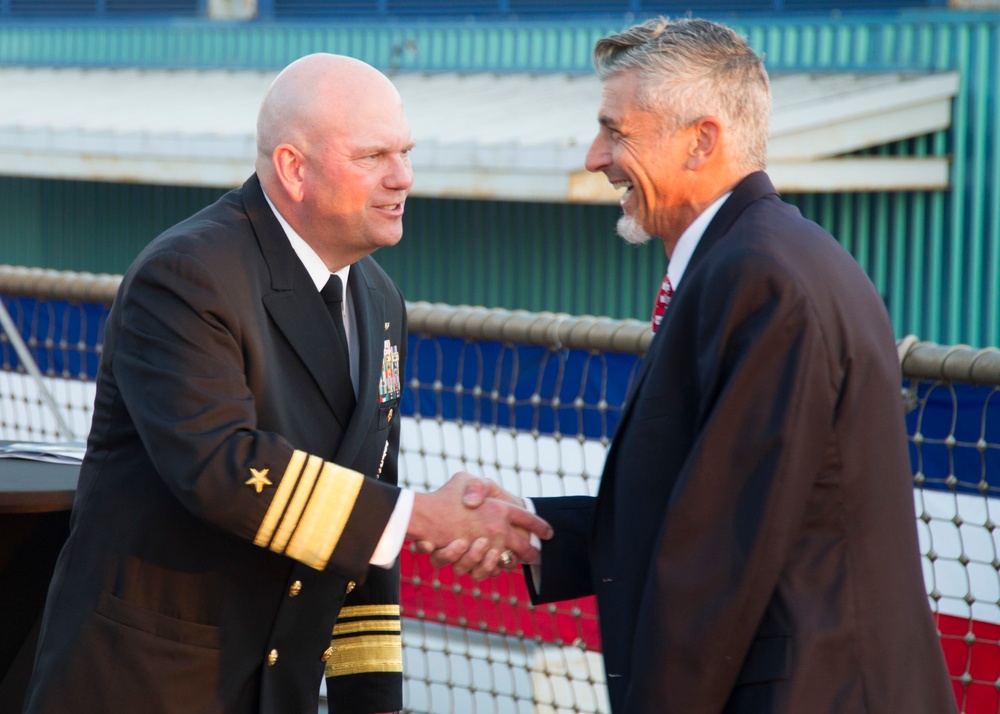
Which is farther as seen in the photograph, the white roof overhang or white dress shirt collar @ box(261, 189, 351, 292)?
the white roof overhang

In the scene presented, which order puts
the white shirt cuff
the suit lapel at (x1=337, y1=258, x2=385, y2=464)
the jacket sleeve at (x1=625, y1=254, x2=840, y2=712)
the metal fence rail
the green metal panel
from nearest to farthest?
the jacket sleeve at (x1=625, y1=254, x2=840, y2=712), the white shirt cuff, the suit lapel at (x1=337, y1=258, x2=385, y2=464), the metal fence rail, the green metal panel

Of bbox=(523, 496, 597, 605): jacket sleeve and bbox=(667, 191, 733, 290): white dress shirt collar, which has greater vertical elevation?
bbox=(667, 191, 733, 290): white dress shirt collar

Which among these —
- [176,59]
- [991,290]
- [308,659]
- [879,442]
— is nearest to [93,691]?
[308,659]

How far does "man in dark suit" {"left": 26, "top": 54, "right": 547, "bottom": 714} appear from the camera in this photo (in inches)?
94.9

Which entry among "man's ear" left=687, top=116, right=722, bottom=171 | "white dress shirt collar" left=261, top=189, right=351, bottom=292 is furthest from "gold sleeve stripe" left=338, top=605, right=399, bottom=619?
"man's ear" left=687, top=116, right=722, bottom=171

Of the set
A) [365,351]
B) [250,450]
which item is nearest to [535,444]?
[365,351]

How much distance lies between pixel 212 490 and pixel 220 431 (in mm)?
111

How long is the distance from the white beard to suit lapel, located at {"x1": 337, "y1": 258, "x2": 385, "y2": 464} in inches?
24.9

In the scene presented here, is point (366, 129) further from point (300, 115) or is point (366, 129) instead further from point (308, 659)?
point (308, 659)

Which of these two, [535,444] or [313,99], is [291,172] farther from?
[535,444]

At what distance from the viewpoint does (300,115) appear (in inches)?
105

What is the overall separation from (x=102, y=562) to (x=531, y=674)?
1965 mm

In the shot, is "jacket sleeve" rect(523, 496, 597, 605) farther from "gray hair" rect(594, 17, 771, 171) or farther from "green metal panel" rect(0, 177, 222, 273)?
"green metal panel" rect(0, 177, 222, 273)

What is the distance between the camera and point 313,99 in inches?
105
